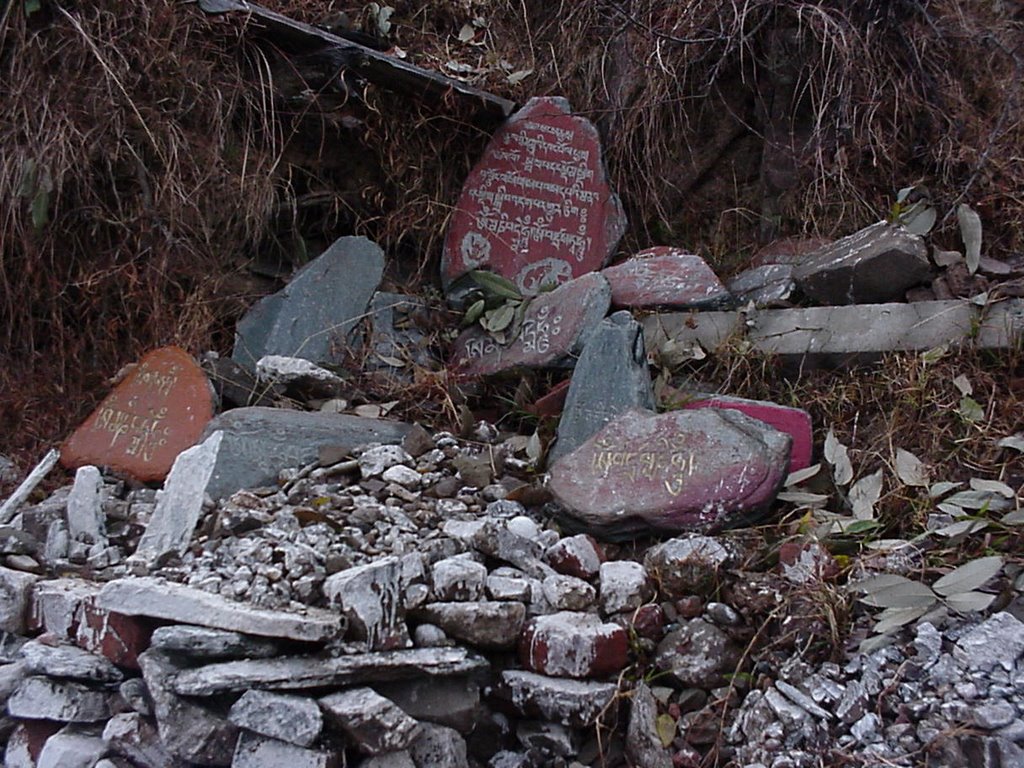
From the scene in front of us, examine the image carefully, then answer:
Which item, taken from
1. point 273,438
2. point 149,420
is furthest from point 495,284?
point 149,420

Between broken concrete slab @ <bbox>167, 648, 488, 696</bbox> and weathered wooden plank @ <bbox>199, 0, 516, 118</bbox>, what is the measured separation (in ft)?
6.90

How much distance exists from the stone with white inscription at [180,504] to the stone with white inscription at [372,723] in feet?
2.09

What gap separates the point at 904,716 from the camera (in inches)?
70.2

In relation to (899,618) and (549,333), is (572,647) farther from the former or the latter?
(549,333)

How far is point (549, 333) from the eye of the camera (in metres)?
3.05

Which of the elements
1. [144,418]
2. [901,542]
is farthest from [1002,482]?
[144,418]

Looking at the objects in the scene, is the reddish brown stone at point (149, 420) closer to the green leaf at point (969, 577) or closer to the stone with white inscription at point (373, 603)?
the stone with white inscription at point (373, 603)

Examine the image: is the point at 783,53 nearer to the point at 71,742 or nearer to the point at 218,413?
the point at 218,413

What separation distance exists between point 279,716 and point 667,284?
1.80m

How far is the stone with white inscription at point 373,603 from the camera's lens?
6.23 feet

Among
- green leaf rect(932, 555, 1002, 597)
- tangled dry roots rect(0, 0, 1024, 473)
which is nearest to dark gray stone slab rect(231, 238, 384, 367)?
tangled dry roots rect(0, 0, 1024, 473)

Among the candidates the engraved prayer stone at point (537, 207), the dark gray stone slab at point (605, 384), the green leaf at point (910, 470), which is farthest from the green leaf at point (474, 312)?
the green leaf at point (910, 470)

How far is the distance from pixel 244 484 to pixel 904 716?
1.51 m

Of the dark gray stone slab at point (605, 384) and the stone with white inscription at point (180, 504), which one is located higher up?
the dark gray stone slab at point (605, 384)
